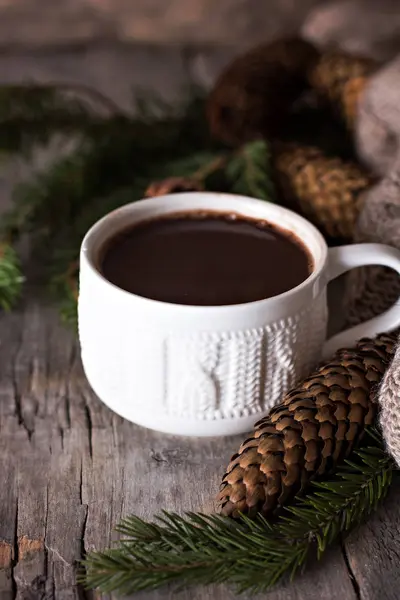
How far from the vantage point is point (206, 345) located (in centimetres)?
57

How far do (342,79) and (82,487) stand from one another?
471 mm

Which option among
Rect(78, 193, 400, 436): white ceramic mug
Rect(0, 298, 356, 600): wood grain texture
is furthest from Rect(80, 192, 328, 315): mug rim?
Rect(0, 298, 356, 600): wood grain texture

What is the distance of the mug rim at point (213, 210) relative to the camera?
57 cm

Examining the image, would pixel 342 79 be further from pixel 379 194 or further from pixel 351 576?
pixel 351 576

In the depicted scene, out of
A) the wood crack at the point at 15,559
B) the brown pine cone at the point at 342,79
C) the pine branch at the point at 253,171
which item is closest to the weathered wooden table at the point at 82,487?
the wood crack at the point at 15,559

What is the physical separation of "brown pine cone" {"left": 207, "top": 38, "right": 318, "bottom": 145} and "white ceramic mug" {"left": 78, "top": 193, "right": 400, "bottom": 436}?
25 cm

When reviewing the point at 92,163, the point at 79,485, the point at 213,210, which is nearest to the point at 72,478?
the point at 79,485

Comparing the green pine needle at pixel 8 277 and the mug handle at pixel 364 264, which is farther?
the green pine needle at pixel 8 277

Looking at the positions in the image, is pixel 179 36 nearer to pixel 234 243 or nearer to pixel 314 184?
pixel 314 184

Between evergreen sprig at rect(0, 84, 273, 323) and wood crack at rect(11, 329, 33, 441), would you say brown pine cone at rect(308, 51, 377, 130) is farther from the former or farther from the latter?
wood crack at rect(11, 329, 33, 441)

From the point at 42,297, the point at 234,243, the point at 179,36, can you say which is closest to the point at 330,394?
the point at 234,243

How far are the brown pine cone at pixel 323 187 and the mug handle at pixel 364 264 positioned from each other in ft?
0.37

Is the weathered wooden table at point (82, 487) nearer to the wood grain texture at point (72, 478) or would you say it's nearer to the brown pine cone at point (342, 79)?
the wood grain texture at point (72, 478)

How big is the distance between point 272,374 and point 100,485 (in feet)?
0.45
